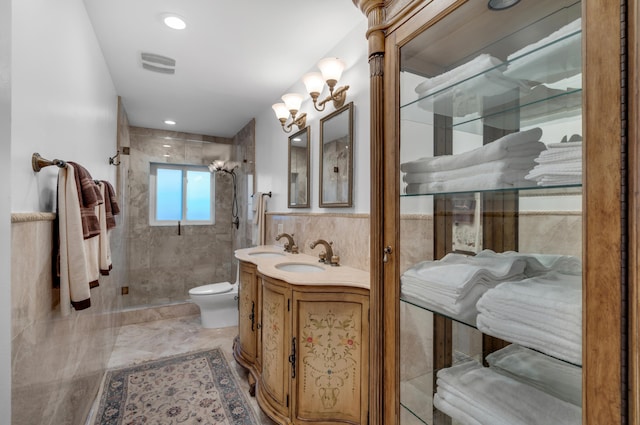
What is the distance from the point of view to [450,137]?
3.41ft

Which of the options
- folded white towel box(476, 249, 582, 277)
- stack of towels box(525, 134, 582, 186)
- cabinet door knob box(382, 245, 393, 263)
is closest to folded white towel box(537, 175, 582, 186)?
stack of towels box(525, 134, 582, 186)

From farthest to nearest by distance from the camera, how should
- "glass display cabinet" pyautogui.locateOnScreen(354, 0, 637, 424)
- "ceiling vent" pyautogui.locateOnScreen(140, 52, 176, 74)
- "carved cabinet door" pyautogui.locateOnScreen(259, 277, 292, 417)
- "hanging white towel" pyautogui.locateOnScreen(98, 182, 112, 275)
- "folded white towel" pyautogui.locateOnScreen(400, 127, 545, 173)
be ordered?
"ceiling vent" pyautogui.locateOnScreen(140, 52, 176, 74) → "hanging white towel" pyautogui.locateOnScreen(98, 182, 112, 275) → "carved cabinet door" pyautogui.locateOnScreen(259, 277, 292, 417) → "folded white towel" pyautogui.locateOnScreen(400, 127, 545, 173) → "glass display cabinet" pyautogui.locateOnScreen(354, 0, 637, 424)

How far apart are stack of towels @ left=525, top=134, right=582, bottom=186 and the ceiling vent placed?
2.50m

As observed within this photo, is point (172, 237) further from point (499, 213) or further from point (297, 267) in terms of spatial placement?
point (499, 213)

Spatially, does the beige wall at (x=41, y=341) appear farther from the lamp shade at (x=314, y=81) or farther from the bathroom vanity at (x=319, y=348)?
the lamp shade at (x=314, y=81)

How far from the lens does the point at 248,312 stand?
2.26m

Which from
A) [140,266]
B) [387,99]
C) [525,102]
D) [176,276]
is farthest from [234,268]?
[525,102]

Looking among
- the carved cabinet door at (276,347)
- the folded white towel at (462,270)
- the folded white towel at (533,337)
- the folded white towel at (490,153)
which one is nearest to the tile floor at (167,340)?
the carved cabinet door at (276,347)

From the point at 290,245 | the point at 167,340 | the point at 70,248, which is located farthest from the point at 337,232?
the point at 167,340

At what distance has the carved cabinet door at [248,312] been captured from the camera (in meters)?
2.16

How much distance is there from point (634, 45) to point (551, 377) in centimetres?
77

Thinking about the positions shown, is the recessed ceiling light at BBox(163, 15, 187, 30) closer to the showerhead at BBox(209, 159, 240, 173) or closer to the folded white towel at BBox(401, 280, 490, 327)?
the folded white towel at BBox(401, 280, 490, 327)

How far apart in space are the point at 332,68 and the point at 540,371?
1.79m

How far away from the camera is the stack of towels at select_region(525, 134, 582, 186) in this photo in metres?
0.63
